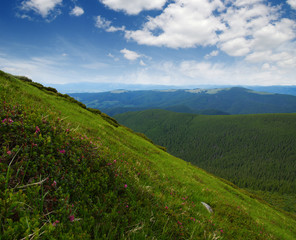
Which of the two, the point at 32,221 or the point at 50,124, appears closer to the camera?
the point at 32,221

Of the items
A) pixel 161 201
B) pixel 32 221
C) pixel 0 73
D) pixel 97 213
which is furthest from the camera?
pixel 0 73

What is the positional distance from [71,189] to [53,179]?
42cm

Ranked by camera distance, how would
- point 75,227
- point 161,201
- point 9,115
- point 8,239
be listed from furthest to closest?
point 161,201 < point 9,115 < point 75,227 < point 8,239

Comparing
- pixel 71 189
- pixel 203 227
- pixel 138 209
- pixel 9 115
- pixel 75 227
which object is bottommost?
pixel 203 227

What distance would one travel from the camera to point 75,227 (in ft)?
8.45

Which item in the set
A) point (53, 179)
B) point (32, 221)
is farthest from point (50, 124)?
point (32, 221)

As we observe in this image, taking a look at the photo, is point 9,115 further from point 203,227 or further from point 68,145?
point 203,227

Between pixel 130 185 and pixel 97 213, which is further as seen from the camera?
pixel 130 185

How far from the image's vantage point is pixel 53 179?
312 cm

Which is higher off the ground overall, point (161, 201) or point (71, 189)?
point (71, 189)

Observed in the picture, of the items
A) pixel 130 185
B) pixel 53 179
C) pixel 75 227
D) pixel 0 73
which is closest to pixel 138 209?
pixel 130 185

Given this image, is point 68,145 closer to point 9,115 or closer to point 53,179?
point 53,179

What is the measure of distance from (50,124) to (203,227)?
5.53m

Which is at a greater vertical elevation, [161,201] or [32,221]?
[32,221]
